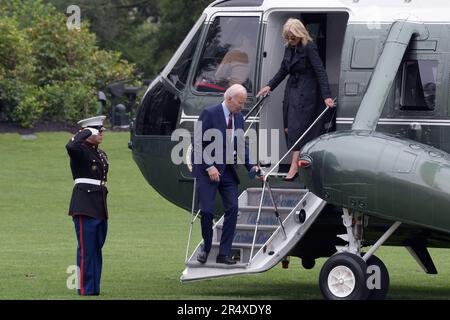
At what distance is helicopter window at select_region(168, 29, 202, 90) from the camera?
1554 centimetres

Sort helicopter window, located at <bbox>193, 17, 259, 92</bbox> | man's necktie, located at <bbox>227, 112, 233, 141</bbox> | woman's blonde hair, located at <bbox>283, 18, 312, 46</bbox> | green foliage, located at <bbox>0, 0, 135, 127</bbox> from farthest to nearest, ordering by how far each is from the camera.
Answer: green foliage, located at <bbox>0, 0, 135, 127</bbox> < helicopter window, located at <bbox>193, 17, 259, 92</bbox> < woman's blonde hair, located at <bbox>283, 18, 312, 46</bbox> < man's necktie, located at <bbox>227, 112, 233, 141</bbox>

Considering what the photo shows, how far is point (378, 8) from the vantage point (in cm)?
1414

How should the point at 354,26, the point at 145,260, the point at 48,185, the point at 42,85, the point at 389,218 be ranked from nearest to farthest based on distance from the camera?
the point at 389,218, the point at 354,26, the point at 145,260, the point at 48,185, the point at 42,85

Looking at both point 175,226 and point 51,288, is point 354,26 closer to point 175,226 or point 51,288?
point 51,288

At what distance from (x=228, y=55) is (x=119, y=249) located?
17.3ft

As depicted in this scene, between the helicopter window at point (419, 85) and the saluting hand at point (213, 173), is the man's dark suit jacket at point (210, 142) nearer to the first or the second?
the saluting hand at point (213, 173)

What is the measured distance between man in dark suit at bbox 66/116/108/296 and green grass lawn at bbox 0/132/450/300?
10.6 inches

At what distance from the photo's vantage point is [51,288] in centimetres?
1474

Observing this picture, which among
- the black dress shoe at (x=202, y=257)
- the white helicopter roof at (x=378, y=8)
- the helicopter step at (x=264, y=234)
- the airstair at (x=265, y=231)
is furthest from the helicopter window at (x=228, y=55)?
the black dress shoe at (x=202, y=257)

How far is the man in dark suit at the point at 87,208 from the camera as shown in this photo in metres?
14.1

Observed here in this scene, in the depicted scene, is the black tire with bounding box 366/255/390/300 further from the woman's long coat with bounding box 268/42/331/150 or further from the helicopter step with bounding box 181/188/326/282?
the woman's long coat with bounding box 268/42/331/150

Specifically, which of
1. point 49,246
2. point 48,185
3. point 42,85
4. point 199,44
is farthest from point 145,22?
point 199,44

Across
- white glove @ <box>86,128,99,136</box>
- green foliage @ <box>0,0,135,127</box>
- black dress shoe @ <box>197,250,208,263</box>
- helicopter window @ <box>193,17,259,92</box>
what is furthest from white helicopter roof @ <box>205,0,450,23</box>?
green foliage @ <box>0,0,135,127</box>

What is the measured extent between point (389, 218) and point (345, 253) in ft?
2.56
